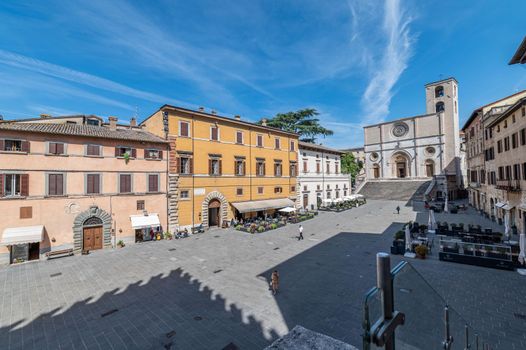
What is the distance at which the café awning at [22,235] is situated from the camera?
1602cm

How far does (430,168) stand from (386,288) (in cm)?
6301

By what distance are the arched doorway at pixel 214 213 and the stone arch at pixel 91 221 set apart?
9.56m

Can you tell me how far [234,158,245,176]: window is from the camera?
28.6m

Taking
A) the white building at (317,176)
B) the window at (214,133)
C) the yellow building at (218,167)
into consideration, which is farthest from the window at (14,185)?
the white building at (317,176)

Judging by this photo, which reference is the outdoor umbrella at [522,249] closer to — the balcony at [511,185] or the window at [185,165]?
the balcony at [511,185]

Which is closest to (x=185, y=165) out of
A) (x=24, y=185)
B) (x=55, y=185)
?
(x=55, y=185)

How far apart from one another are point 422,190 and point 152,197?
48701mm

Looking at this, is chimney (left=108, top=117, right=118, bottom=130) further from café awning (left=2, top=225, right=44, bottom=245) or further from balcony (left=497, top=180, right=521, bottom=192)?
balcony (left=497, top=180, right=521, bottom=192)

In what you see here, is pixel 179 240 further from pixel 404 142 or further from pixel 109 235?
pixel 404 142

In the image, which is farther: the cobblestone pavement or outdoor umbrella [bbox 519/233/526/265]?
outdoor umbrella [bbox 519/233/526/265]

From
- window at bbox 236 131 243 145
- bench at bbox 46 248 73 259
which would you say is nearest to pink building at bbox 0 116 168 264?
bench at bbox 46 248 73 259

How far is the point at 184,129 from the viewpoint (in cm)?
2447

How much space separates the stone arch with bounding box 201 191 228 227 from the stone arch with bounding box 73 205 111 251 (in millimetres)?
8361

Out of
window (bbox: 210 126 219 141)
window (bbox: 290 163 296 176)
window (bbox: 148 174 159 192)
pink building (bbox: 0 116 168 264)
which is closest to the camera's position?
pink building (bbox: 0 116 168 264)
